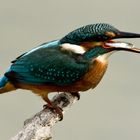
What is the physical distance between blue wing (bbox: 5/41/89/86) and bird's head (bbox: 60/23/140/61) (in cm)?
3

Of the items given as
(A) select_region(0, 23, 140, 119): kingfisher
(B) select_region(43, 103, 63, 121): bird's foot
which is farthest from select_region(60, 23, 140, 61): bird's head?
(B) select_region(43, 103, 63, 121): bird's foot

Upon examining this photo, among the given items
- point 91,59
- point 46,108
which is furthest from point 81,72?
point 46,108

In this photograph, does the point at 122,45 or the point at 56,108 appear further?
the point at 56,108

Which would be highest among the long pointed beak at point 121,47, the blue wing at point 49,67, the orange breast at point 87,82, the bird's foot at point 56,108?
the long pointed beak at point 121,47

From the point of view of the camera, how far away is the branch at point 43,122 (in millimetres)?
1529

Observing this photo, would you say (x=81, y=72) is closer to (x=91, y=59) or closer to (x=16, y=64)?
(x=91, y=59)

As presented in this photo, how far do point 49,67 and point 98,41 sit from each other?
147 millimetres

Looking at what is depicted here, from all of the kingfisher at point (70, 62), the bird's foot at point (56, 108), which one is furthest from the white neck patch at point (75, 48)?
the bird's foot at point (56, 108)

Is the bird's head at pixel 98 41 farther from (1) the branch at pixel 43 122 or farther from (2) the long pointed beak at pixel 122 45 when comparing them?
(1) the branch at pixel 43 122

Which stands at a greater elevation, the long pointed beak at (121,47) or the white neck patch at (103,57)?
the long pointed beak at (121,47)

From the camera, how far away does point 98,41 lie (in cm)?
155

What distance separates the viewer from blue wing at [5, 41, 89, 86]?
1.59 meters

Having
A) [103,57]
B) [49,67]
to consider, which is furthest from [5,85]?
[103,57]

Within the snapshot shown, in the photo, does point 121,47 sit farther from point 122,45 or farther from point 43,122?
point 43,122
